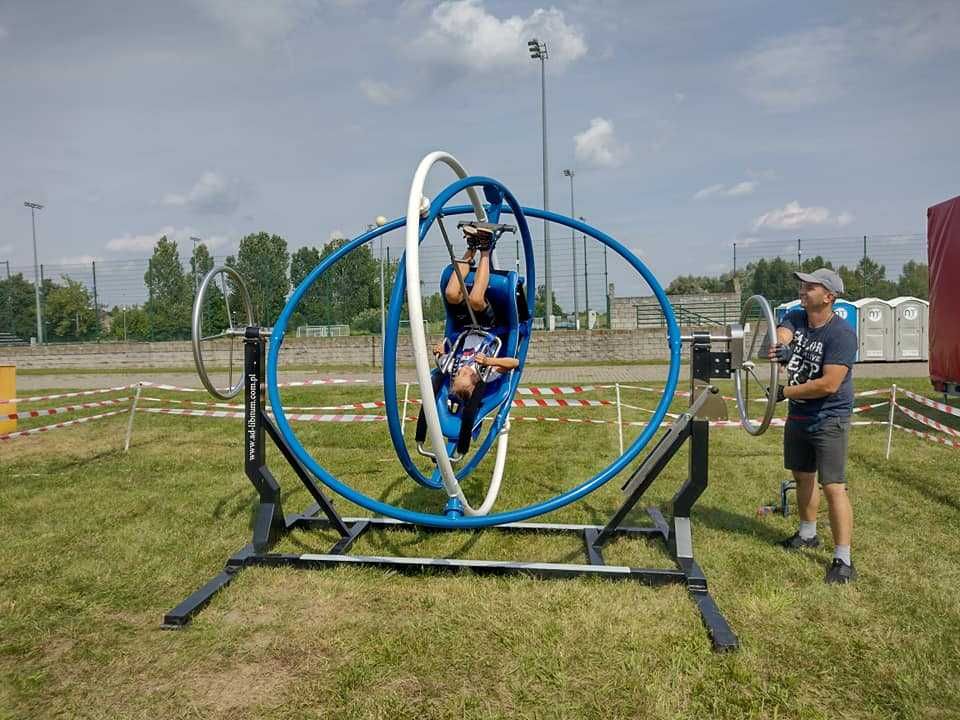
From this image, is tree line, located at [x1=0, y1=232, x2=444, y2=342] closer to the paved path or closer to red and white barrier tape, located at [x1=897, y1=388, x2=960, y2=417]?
the paved path

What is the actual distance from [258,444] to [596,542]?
2591 mm

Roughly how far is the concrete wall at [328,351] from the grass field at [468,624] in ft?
55.8

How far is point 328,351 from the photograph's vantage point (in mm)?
25766

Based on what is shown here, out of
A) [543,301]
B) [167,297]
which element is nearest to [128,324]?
[167,297]

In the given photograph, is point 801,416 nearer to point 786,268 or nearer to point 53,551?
point 53,551

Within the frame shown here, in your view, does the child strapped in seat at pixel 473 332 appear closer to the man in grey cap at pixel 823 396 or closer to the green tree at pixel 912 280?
the man in grey cap at pixel 823 396

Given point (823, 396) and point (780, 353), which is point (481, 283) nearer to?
point (780, 353)

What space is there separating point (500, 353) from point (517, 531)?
4.77 feet

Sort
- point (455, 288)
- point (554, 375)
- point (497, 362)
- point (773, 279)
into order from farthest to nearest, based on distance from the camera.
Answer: point (773, 279)
point (554, 375)
point (455, 288)
point (497, 362)

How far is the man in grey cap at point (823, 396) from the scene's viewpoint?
4543mm

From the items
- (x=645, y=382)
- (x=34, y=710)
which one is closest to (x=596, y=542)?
(x=34, y=710)

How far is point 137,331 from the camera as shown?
96.5ft

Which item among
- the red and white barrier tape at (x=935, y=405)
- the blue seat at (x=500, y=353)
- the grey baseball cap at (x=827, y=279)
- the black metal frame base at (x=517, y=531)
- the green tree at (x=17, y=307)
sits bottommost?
the black metal frame base at (x=517, y=531)

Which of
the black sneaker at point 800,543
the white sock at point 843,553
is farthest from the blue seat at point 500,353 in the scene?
the white sock at point 843,553
